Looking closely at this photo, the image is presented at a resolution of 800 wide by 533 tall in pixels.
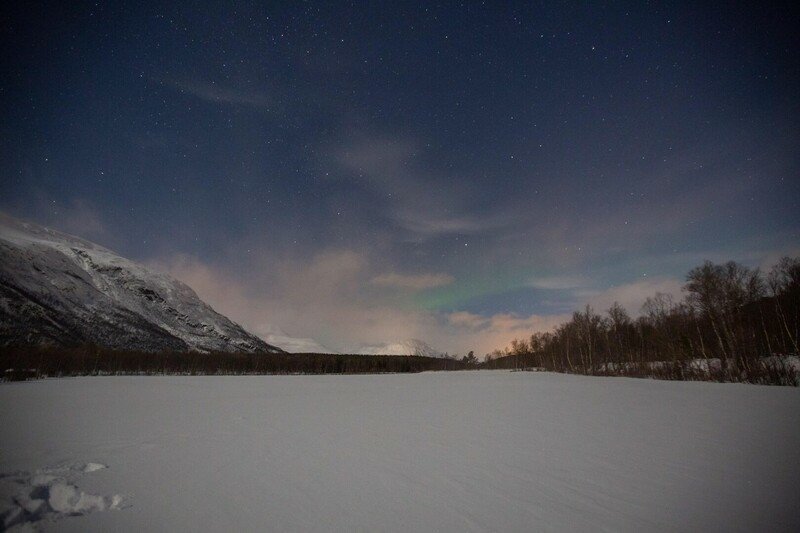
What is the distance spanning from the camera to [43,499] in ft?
12.5

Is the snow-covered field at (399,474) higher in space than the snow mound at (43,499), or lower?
lower

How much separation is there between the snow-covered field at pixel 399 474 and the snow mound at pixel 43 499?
0.07 feet

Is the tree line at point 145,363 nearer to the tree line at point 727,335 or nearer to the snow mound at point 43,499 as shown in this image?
the snow mound at point 43,499

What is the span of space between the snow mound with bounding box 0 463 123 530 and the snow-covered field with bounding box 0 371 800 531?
0.07ft

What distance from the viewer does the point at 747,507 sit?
4.08 m

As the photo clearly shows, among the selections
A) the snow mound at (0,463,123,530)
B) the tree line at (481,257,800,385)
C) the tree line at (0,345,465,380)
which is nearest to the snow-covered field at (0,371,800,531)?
the snow mound at (0,463,123,530)

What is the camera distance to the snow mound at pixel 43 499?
338 cm

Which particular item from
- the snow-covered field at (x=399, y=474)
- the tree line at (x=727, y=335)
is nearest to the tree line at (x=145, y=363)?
the snow-covered field at (x=399, y=474)

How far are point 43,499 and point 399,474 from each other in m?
4.50

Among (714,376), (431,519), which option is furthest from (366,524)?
(714,376)

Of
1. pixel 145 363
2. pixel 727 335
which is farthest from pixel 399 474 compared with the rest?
pixel 145 363

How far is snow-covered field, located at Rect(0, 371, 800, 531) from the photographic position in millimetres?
3695

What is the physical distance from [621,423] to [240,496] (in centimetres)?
1023

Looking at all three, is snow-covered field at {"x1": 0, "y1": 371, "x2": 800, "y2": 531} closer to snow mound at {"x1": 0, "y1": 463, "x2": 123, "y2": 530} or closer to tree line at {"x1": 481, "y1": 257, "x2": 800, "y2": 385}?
snow mound at {"x1": 0, "y1": 463, "x2": 123, "y2": 530}
